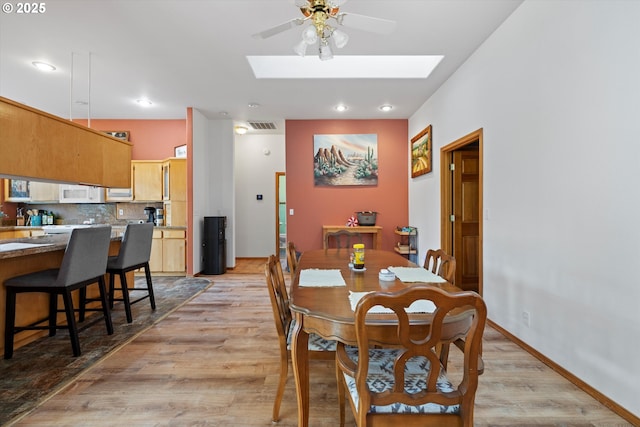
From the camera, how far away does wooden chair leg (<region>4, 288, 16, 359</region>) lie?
2281 mm

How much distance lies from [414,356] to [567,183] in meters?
1.76

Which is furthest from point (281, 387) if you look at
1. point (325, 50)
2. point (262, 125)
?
point (262, 125)

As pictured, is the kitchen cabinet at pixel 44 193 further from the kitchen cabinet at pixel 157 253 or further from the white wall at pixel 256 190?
the white wall at pixel 256 190

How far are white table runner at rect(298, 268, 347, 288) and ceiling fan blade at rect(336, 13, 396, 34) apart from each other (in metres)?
1.67

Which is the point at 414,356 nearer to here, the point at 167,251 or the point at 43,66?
the point at 43,66

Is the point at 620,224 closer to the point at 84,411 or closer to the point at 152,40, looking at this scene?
the point at 84,411

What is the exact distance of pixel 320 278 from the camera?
186 centimetres

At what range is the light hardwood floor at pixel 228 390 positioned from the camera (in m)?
1.67

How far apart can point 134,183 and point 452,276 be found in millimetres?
5328

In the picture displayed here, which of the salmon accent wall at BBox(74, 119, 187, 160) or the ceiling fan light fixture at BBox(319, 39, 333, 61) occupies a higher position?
the salmon accent wall at BBox(74, 119, 187, 160)

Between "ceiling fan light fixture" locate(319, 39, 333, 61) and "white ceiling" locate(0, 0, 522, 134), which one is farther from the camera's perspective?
"white ceiling" locate(0, 0, 522, 134)

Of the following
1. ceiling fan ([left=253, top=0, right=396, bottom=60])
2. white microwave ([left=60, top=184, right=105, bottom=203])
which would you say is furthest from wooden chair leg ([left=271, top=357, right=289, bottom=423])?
white microwave ([left=60, top=184, right=105, bottom=203])

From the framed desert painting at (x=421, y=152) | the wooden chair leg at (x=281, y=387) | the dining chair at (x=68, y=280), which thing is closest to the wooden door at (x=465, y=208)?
the framed desert painting at (x=421, y=152)

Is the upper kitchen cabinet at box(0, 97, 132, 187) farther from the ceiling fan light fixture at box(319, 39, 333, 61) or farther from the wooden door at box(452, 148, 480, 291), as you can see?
the wooden door at box(452, 148, 480, 291)
